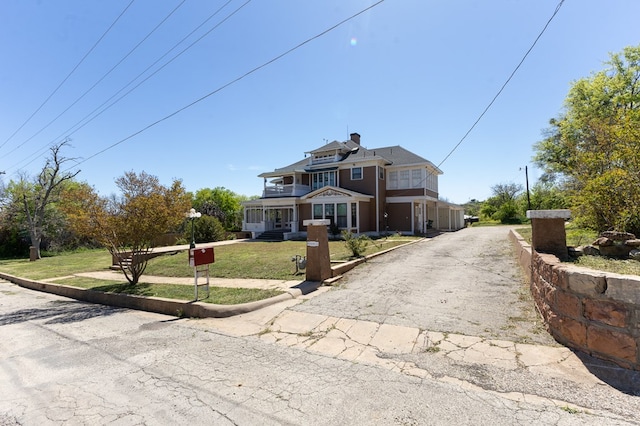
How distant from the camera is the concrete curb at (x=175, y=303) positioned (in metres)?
6.85

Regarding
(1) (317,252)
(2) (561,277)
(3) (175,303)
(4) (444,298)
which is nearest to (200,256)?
(3) (175,303)

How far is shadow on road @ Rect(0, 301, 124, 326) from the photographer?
Result: 7586 millimetres

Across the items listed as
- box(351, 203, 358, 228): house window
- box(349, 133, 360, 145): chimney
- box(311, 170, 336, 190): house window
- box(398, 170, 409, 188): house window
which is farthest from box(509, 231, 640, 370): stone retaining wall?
box(349, 133, 360, 145): chimney

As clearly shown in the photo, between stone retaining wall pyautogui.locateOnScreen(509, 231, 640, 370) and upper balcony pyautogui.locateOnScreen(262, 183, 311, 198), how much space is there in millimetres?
23265

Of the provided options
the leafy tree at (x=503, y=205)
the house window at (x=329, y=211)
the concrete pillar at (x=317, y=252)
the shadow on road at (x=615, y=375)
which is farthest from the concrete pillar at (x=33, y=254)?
the leafy tree at (x=503, y=205)

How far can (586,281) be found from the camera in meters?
3.73

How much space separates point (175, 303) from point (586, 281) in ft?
26.6

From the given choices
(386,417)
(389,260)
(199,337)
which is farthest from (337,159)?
(386,417)

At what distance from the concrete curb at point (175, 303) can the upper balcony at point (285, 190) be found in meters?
17.9

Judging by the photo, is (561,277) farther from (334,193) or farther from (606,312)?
(334,193)

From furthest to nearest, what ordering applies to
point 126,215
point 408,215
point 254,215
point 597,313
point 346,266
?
point 254,215 → point 408,215 → point 346,266 → point 126,215 → point 597,313

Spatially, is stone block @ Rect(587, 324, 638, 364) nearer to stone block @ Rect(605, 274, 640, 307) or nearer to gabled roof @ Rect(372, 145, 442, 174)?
stone block @ Rect(605, 274, 640, 307)

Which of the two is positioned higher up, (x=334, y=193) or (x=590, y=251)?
(x=334, y=193)

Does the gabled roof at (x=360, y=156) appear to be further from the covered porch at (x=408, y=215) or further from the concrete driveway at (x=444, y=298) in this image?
the concrete driveway at (x=444, y=298)
